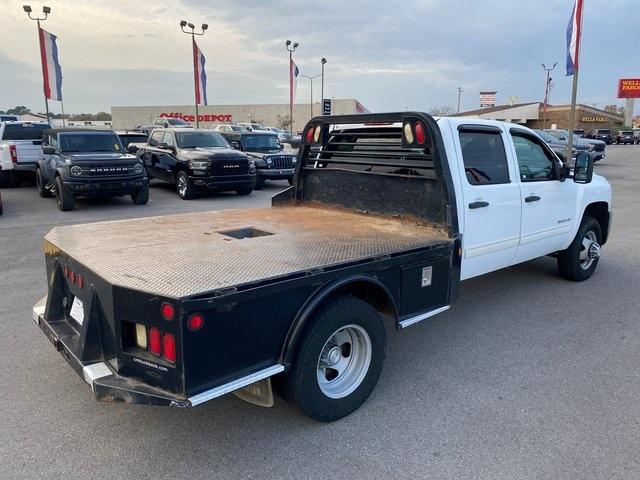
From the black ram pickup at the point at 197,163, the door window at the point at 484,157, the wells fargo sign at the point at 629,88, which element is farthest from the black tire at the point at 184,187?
the wells fargo sign at the point at 629,88

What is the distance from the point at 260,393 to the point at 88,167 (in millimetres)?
10003

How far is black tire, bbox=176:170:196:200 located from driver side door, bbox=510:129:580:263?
33.2 feet

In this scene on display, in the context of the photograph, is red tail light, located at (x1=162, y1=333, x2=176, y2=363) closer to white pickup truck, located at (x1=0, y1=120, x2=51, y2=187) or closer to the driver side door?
the driver side door

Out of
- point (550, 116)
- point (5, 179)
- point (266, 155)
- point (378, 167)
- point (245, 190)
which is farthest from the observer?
point (550, 116)

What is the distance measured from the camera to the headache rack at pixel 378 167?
411 cm

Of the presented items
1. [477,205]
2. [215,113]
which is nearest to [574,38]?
[477,205]

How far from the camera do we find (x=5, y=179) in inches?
617

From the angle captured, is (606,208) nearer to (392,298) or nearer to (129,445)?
(392,298)

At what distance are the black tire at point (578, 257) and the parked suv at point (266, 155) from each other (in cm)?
1087

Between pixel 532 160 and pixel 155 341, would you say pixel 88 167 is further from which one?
pixel 155 341

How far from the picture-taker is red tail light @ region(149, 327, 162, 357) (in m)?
2.46

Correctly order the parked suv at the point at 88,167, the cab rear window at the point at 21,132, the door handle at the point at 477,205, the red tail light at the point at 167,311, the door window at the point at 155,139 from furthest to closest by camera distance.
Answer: the door window at the point at 155,139, the cab rear window at the point at 21,132, the parked suv at the point at 88,167, the door handle at the point at 477,205, the red tail light at the point at 167,311

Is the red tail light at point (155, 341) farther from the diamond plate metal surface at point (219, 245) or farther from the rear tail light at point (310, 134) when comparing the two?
the rear tail light at point (310, 134)

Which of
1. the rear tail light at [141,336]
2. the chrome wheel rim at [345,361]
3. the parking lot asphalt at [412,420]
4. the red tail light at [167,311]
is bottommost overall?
the parking lot asphalt at [412,420]
